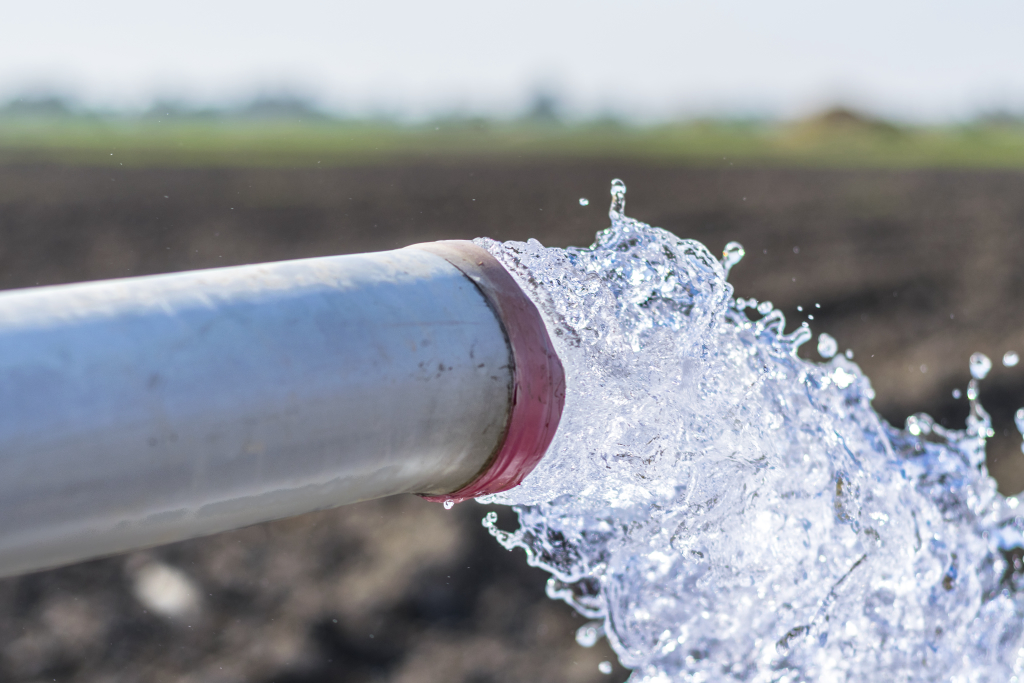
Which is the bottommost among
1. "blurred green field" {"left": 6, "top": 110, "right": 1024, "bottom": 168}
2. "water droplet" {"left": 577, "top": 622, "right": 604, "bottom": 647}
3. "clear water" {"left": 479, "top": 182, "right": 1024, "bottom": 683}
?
"blurred green field" {"left": 6, "top": 110, "right": 1024, "bottom": 168}

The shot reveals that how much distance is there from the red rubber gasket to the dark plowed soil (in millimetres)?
2731

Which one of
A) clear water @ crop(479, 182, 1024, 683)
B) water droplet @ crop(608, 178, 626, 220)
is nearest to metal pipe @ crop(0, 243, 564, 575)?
clear water @ crop(479, 182, 1024, 683)

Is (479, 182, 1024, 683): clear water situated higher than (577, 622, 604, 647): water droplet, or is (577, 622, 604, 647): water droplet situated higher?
(479, 182, 1024, 683): clear water

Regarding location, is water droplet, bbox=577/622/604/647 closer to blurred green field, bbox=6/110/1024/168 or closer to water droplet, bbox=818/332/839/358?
water droplet, bbox=818/332/839/358

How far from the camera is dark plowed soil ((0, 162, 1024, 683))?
3.76 metres

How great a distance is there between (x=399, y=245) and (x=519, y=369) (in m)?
10.3

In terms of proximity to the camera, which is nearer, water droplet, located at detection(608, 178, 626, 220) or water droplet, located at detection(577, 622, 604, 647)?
water droplet, located at detection(608, 178, 626, 220)

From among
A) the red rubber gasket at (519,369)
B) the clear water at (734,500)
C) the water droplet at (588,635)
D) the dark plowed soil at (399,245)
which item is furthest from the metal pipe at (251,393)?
the dark plowed soil at (399,245)

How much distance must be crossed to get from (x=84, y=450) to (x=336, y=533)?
4.06 metres

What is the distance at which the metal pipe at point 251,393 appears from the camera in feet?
2.38

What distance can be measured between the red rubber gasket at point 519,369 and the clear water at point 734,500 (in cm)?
8

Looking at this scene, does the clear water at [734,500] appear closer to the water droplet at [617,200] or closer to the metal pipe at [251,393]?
the water droplet at [617,200]

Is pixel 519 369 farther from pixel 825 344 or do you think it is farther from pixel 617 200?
pixel 825 344

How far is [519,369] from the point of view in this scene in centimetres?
101
